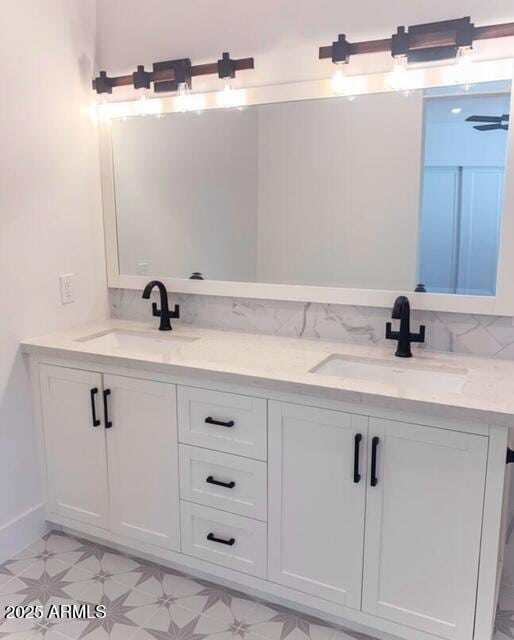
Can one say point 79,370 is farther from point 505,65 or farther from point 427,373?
point 505,65

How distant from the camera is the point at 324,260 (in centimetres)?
220

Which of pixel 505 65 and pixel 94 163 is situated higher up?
pixel 505 65

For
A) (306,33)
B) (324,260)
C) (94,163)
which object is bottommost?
(324,260)

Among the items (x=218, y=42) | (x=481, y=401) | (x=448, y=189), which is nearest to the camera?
(x=481, y=401)

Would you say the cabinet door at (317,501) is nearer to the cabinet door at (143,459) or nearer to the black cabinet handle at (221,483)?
the black cabinet handle at (221,483)

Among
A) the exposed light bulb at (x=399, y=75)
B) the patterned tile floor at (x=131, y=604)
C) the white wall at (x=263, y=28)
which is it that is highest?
the white wall at (x=263, y=28)

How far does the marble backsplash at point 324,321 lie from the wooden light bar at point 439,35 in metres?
0.91

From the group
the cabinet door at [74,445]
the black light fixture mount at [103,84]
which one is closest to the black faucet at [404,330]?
the cabinet door at [74,445]

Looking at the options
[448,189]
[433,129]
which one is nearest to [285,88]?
[433,129]

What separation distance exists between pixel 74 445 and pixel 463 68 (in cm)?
200

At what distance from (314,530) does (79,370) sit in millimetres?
1062

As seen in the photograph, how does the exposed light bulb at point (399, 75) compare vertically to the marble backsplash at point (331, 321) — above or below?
above

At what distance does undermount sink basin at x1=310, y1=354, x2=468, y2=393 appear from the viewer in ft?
6.07

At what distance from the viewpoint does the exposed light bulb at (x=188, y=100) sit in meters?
2.32
